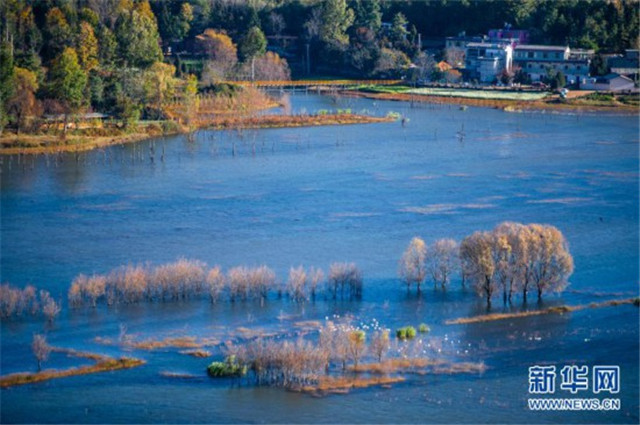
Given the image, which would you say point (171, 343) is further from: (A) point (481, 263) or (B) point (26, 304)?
(A) point (481, 263)

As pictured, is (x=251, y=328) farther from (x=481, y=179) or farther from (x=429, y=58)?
(x=429, y=58)

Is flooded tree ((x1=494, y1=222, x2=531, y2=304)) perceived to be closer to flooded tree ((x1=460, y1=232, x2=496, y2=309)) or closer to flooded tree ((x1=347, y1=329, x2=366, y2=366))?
flooded tree ((x1=460, y1=232, x2=496, y2=309))

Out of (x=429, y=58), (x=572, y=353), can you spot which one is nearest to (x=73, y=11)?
(x=429, y=58)

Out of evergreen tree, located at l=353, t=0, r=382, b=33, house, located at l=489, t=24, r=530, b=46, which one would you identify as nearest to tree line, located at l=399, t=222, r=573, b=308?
house, located at l=489, t=24, r=530, b=46

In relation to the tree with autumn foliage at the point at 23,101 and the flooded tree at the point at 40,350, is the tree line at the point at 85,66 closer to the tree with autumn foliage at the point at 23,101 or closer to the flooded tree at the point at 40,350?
the tree with autumn foliage at the point at 23,101

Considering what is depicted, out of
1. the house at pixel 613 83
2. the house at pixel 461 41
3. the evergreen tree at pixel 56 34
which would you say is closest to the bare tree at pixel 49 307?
the evergreen tree at pixel 56 34

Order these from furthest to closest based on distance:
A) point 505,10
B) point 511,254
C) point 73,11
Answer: point 505,10 < point 73,11 < point 511,254
